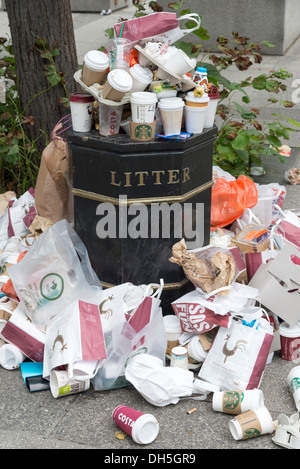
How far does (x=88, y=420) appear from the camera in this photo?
2.81 metres

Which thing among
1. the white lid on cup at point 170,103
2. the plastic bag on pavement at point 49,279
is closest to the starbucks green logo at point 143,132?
the white lid on cup at point 170,103

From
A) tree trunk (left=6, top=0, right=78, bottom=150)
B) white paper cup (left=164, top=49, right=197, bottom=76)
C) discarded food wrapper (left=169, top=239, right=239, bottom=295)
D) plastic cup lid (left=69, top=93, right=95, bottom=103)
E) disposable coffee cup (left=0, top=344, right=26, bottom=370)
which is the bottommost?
disposable coffee cup (left=0, top=344, right=26, bottom=370)

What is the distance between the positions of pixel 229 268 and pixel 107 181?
737 mm

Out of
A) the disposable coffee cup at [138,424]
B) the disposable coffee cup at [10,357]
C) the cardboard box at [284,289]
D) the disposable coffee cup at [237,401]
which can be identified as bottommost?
the disposable coffee cup at [10,357]

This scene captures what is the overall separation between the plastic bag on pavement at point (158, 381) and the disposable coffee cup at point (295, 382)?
0.40 m

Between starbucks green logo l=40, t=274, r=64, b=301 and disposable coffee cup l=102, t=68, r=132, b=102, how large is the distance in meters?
0.94

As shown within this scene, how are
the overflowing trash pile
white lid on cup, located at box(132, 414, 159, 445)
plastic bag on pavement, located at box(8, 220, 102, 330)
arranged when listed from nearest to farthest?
white lid on cup, located at box(132, 414, 159, 445) < the overflowing trash pile < plastic bag on pavement, located at box(8, 220, 102, 330)

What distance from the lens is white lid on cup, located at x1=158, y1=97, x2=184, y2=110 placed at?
3.06 metres

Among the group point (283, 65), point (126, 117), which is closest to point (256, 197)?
point (126, 117)

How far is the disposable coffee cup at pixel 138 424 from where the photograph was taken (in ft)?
8.61

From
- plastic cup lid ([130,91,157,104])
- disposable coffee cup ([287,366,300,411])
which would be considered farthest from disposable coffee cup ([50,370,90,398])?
plastic cup lid ([130,91,157,104])

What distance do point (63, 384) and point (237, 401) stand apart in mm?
776

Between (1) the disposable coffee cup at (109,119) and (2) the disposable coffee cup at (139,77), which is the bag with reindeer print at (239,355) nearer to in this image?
(1) the disposable coffee cup at (109,119)

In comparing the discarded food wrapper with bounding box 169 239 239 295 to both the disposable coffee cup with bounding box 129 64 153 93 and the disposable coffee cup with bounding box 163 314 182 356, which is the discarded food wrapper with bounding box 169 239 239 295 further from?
the disposable coffee cup with bounding box 129 64 153 93
